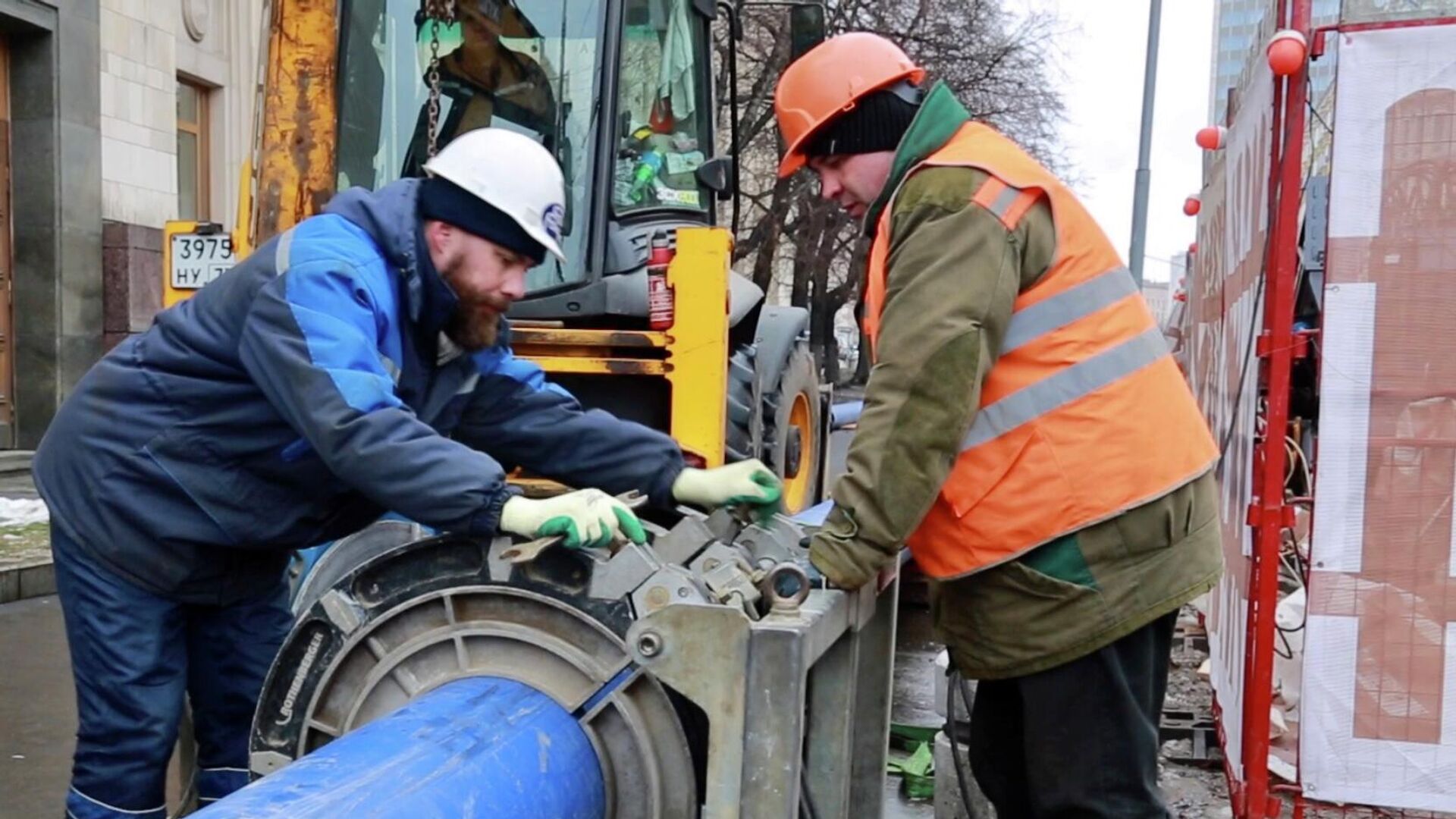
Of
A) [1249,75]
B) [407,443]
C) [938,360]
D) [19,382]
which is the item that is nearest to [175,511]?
[407,443]

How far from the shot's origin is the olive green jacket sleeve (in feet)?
7.43

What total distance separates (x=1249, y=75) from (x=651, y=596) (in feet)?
10.3

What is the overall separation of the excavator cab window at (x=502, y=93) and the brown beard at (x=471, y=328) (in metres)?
2.80

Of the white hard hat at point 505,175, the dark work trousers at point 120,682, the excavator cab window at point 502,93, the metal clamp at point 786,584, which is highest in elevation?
the excavator cab window at point 502,93

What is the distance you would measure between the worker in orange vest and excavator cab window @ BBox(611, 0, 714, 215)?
326cm

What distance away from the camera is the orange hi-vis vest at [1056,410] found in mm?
2346

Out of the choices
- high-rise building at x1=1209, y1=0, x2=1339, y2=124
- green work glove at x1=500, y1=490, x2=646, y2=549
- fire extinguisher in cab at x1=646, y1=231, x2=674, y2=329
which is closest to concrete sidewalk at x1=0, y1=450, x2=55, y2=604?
fire extinguisher in cab at x1=646, y1=231, x2=674, y2=329

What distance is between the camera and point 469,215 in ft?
8.15

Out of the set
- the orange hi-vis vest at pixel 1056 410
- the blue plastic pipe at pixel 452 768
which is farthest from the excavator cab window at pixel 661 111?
the blue plastic pipe at pixel 452 768

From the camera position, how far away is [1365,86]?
11.0 feet

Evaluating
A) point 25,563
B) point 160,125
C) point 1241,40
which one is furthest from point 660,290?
point 160,125

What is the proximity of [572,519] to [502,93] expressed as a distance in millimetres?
3690

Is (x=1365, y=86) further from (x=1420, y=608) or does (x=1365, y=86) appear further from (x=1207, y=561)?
(x=1207, y=561)

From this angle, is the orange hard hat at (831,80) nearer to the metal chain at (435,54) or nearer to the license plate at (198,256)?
the metal chain at (435,54)
